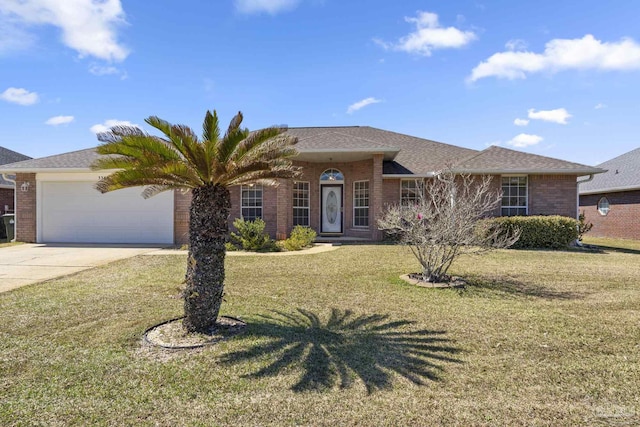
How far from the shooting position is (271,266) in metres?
9.99

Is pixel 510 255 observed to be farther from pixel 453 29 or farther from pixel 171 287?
pixel 171 287

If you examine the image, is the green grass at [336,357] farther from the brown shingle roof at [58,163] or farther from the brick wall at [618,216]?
the brick wall at [618,216]

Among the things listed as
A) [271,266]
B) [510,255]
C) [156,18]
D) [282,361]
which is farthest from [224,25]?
[510,255]

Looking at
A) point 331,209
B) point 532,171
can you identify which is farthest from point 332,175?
point 532,171

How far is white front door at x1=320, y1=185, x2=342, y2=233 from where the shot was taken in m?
17.0

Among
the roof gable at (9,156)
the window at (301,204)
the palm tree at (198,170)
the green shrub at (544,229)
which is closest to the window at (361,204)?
the window at (301,204)

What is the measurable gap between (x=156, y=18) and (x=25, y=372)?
10500 millimetres

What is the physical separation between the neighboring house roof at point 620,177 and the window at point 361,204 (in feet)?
47.4

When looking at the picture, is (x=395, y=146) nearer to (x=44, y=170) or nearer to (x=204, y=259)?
(x=204, y=259)

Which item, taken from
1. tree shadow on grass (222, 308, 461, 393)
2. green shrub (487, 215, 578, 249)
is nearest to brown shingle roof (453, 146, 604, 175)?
green shrub (487, 215, 578, 249)

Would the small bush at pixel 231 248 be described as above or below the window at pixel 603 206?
below

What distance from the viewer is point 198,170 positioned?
4918 mm

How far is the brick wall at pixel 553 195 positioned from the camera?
1495 cm

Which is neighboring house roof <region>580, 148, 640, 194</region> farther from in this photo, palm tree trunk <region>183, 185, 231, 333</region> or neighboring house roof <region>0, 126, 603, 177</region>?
palm tree trunk <region>183, 185, 231, 333</region>
